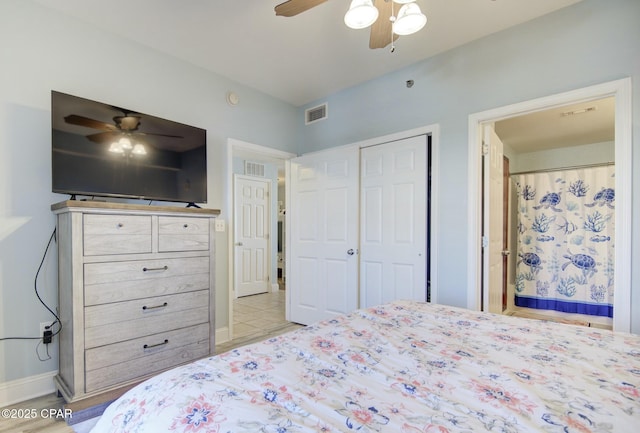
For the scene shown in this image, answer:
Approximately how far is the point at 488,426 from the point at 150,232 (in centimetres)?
211

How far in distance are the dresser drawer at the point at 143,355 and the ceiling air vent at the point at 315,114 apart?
263 centimetres

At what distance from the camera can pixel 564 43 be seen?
2188 mm

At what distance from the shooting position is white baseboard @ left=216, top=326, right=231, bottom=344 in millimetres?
3059

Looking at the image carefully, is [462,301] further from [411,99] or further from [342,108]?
[342,108]

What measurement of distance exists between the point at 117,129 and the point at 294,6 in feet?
5.03

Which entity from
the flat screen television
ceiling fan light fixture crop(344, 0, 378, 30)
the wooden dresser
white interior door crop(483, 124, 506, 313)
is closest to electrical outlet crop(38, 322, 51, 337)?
the wooden dresser

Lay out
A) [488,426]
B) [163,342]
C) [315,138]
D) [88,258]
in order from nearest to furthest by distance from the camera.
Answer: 1. [488,426]
2. [88,258]
3. [163,342]
4. [315,138]

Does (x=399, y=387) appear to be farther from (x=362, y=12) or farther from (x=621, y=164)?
(x=621, y=164)

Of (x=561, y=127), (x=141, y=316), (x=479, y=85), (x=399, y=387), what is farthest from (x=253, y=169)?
(x=399, y=387)

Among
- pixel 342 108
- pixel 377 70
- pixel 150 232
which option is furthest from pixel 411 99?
pixel 150 232

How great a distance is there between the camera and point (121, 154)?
223cm

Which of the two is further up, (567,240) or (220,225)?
(220,225)

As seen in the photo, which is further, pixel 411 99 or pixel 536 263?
pixel 536 263

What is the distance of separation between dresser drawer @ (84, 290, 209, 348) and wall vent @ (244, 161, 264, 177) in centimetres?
327
